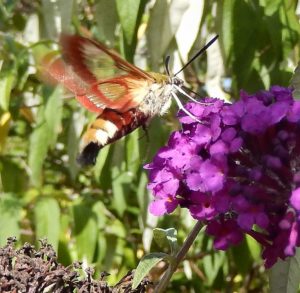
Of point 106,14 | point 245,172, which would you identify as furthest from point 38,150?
point 245,172

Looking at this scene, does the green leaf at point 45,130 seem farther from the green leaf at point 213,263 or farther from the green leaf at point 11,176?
the green leaf at point 213,263

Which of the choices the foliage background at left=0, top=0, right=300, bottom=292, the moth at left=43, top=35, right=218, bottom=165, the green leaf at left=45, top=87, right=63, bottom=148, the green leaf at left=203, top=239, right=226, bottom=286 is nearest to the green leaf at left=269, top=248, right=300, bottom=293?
the moth at left=43, top=35, right=218, bottom=165

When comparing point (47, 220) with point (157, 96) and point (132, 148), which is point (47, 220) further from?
point (157, 96)

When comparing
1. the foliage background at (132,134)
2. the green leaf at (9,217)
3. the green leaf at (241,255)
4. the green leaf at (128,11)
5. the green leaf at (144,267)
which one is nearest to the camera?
the green leaf at (144,267)

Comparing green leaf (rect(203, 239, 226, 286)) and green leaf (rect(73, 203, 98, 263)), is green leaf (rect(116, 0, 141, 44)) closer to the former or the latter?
green leaf (rect(73, 203, 98, 263))

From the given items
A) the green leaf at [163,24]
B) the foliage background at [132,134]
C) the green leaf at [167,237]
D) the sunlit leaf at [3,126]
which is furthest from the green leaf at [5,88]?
the green leaf at [167,237]
